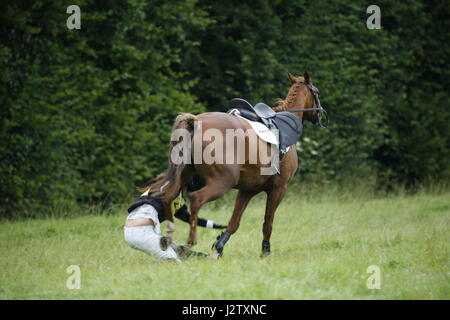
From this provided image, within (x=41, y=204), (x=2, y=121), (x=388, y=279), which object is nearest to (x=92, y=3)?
(x=2, y=121)

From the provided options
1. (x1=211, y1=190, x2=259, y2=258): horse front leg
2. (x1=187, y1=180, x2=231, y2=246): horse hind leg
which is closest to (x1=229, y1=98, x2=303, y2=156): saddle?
(x1=211, y1=190, x2=259, y2=258): horse front leg

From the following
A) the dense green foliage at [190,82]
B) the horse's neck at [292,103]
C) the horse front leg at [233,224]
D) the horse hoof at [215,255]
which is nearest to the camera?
the horse hoof at [215,255]

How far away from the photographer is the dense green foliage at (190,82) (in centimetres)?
1241

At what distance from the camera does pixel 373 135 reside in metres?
18.3

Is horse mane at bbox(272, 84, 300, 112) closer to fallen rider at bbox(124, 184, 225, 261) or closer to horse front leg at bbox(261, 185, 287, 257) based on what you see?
horse front leg at bbox(261, 185, 287, 257)

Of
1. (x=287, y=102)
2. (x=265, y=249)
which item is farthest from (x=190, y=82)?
(x=265, y=249)

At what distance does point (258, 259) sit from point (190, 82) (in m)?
7.84

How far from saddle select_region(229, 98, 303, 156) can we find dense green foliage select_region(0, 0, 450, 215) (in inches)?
210

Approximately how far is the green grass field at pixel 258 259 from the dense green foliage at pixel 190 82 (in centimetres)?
133

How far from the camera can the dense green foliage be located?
12414 millimetres

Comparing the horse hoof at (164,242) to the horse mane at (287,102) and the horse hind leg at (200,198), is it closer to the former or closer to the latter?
the horse hind leg at (200,198)

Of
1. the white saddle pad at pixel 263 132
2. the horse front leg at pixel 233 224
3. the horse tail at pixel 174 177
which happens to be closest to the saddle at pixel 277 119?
the white saddle pad at pixel 263 132
